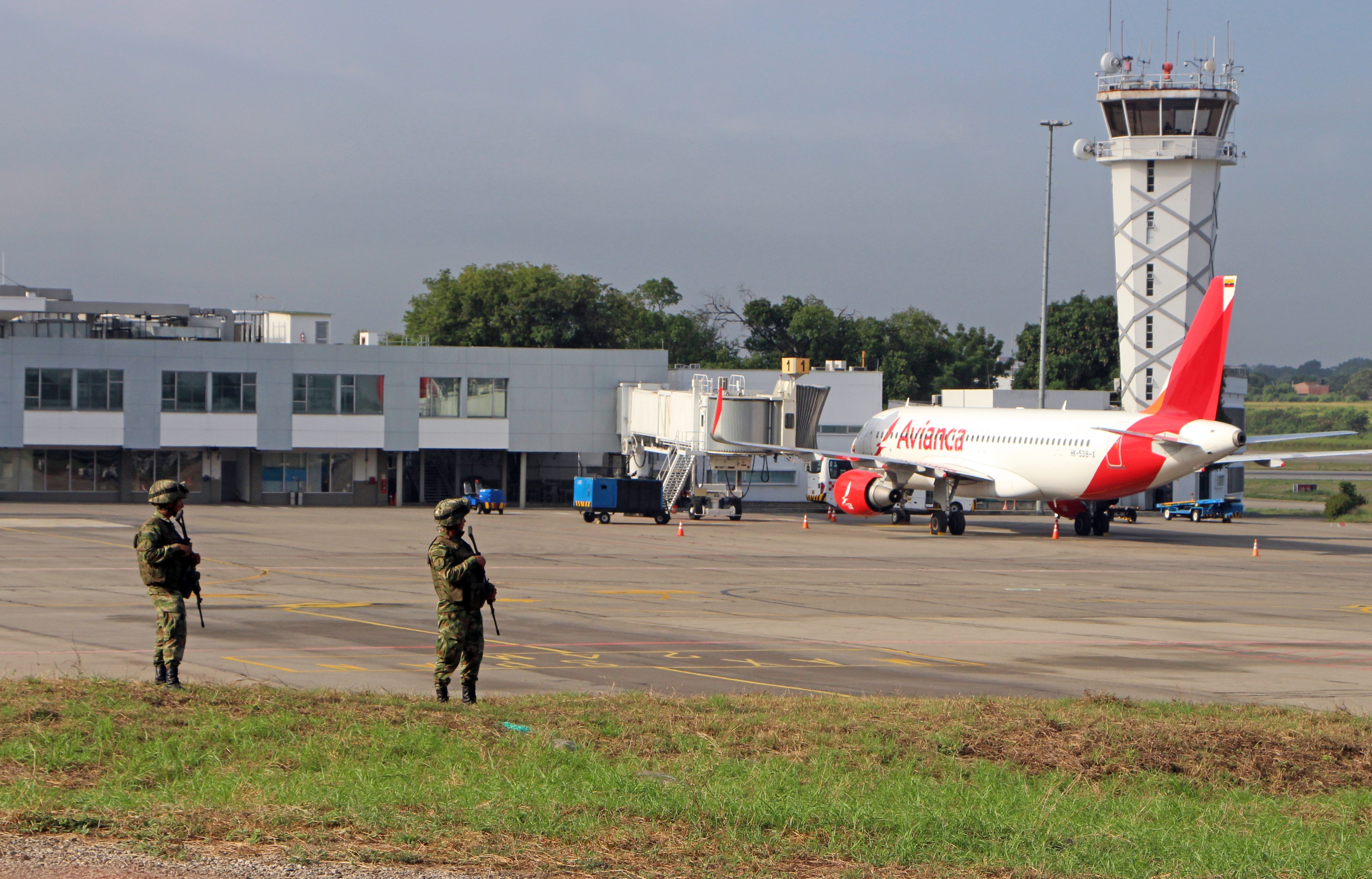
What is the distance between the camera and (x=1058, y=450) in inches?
1929

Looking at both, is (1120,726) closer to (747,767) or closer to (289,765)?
(747,767)

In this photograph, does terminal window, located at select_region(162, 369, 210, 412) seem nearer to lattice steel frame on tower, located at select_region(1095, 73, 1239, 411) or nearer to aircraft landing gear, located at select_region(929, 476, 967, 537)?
aircraft landing gear, located at select_region(929, 476, 967, 537)

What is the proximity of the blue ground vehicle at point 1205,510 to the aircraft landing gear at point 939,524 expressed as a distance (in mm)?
22423

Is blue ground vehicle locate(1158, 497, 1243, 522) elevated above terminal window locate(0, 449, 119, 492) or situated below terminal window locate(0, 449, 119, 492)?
below

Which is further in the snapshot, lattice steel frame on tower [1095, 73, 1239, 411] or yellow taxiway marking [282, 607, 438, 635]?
lattice steel frame on tower [1095, 73, 1239, 411]

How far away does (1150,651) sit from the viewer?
21.8 m

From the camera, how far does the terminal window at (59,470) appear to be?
66.2 meters

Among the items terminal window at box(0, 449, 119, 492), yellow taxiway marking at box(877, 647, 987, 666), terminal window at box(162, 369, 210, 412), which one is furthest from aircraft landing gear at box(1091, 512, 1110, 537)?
terminal window at box(0, 449, 119, 492)

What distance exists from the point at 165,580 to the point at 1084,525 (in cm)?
4497

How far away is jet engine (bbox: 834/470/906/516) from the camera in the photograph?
174 feet

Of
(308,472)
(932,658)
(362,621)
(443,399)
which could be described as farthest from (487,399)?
(932,658)

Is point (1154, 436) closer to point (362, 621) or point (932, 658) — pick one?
point (932, 658)

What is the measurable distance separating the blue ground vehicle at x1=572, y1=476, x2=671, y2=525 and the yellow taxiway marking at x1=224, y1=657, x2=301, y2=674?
126ft

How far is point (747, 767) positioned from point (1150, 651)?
42.5 feet
